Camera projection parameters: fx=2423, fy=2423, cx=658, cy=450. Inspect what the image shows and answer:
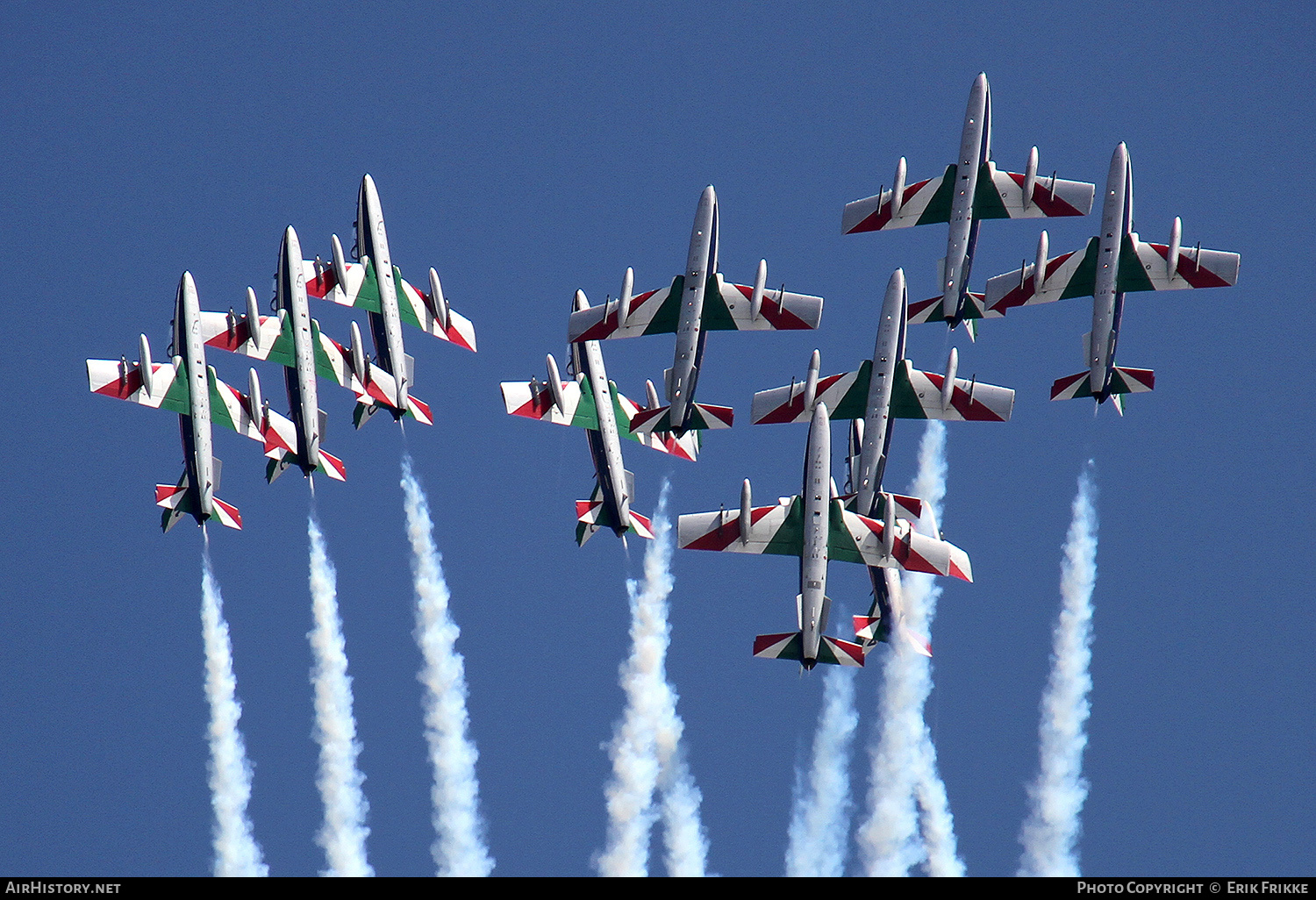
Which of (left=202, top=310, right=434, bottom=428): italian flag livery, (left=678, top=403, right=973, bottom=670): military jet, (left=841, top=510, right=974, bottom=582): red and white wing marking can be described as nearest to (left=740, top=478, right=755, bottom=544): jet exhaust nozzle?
(left=678, top=403, right=973, bottom=670): military jet

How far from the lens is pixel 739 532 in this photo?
101375 mm

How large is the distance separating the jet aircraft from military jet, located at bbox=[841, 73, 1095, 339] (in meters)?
24.5

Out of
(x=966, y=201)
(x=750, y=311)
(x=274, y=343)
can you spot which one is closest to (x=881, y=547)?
(x=750, y=311)

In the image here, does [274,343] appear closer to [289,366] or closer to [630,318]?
[289,366]

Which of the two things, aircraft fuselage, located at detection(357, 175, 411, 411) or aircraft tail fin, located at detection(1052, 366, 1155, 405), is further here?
aircraft fuselage, located at detection(357, 175, 411, 411)

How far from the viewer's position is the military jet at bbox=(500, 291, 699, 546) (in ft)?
355

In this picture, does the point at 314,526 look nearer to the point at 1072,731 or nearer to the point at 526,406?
the point at 526,406

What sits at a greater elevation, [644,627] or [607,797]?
[644,627]

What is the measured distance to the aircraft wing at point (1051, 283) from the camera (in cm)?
10638

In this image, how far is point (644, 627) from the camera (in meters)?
111

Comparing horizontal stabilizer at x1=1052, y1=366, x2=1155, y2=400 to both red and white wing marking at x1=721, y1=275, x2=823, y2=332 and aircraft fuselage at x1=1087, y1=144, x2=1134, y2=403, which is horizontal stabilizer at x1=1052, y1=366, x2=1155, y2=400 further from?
red and white wing marking at x1=721, y1=275, x2=823, y2=332

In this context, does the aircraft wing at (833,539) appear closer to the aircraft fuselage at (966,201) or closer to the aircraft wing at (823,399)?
the aircraft wing at (823,399)
